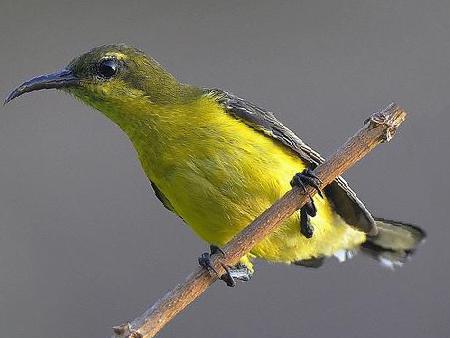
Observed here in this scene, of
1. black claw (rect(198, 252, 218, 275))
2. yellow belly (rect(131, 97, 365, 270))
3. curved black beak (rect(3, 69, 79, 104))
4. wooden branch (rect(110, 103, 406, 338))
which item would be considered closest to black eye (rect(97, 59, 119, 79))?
curved black beak (rect(3, 69, 79, 104))

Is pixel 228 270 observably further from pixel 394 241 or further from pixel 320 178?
pixel 394 241

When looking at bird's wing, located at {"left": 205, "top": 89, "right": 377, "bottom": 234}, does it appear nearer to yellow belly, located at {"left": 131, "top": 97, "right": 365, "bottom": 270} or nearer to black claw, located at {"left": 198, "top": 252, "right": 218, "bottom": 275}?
yellow belly, located at {"left": 131, "top": 97, "right": 365, "bottom": 270}

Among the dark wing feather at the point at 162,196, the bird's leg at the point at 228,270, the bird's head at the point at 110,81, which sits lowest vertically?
the dark wing feather at the point at 162,196

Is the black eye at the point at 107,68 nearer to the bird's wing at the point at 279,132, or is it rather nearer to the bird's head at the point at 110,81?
the bird's head at the point at 110,81

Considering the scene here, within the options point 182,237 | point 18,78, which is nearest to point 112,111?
point 182,237

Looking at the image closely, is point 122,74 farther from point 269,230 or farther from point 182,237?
point 182,237

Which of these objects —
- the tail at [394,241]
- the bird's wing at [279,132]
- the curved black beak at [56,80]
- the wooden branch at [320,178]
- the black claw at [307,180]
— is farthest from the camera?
the tail at [394,241]

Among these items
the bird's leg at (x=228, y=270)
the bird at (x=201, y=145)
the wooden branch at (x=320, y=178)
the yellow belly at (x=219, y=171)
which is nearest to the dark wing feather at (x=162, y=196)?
the bird at (x=201, y=145)
